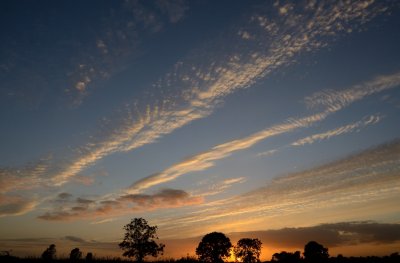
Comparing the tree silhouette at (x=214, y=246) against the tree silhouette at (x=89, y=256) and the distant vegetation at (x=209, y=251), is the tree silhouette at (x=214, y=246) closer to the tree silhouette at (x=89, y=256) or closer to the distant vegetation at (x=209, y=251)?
A: the distant vegetation at (x=209, y=251)

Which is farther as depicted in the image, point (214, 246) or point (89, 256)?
point (214, 246)

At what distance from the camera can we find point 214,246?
129375mm

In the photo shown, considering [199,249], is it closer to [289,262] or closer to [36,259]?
[289,262]

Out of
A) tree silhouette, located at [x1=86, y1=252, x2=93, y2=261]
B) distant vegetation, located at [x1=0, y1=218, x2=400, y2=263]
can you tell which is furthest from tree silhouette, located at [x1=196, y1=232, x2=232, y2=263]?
tree silhouette, located at [x1=86, y1=252, x2=93, y2=261]

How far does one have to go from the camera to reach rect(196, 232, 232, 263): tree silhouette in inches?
5052

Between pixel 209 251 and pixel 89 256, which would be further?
pixel 209 251

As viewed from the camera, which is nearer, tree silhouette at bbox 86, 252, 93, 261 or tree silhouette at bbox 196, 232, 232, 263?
tree silhouette at bbox 86, 252, 93, 261

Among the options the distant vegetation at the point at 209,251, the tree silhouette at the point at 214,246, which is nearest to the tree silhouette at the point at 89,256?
the distant vegetation at the point at 209,251

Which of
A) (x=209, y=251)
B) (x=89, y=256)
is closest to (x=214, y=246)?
(x=209, y=251)

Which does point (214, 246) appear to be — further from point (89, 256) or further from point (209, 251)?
point (89, 256)

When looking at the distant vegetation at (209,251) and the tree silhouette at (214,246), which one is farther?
the tree silhouette at (214,246)

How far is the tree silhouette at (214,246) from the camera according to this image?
421 ft

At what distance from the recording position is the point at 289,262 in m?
41.1

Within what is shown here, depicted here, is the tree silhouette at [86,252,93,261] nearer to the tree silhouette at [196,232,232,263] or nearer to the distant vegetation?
the distant vegetation
